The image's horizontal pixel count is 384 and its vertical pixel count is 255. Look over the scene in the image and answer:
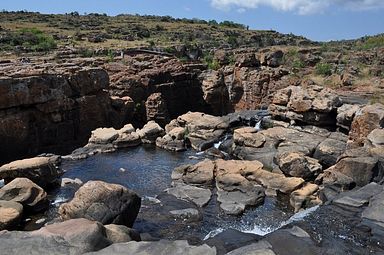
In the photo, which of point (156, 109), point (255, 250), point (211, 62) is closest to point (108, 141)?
point (156, 109)

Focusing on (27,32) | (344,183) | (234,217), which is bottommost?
(234,217)

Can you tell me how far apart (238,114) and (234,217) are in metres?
17.9

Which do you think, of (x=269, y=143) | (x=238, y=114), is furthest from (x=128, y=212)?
(x=238, y=114)

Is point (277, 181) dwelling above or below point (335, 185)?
below

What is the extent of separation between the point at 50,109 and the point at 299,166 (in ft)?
56.4

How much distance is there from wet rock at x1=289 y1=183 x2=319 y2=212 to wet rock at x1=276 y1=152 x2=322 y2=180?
5.51 ft

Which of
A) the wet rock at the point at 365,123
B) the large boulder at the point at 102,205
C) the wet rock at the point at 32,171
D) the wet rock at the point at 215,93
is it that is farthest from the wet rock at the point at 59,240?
the wet rock at the point at 215,93

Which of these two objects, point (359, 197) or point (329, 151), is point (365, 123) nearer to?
point (329, 151)

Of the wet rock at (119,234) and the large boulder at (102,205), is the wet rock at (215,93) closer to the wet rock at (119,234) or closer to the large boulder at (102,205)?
the large boulder at (102,205)

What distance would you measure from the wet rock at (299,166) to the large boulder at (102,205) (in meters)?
9.23

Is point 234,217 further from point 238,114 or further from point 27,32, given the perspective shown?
point 27,32

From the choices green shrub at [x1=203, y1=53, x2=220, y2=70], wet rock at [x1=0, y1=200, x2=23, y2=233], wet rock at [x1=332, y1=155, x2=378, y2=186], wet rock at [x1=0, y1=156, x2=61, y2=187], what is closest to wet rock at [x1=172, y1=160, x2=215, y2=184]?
wet rock at [x1=332, y1=155, x2=378, y2=186]

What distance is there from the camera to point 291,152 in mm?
23734

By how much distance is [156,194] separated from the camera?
20.9 meters
